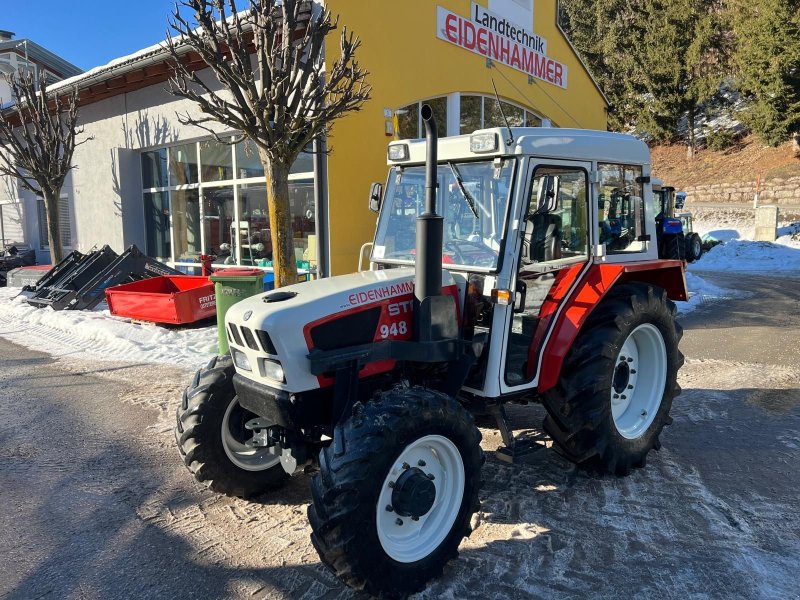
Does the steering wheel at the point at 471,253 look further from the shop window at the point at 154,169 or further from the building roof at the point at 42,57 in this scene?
the building roof at the point at 42,57

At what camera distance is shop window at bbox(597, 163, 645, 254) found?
13.4 feet

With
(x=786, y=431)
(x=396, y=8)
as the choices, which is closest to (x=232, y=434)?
(x=786, y=431)

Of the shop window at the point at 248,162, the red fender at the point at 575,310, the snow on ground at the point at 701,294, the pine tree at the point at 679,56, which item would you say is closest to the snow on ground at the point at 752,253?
the snow on ground at the point at 701,294

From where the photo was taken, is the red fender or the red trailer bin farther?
the red trailer bin

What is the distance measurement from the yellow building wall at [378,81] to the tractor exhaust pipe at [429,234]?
578 centimetres

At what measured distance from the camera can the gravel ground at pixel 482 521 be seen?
112 inches

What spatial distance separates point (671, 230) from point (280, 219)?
925 cm

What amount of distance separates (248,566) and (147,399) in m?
3.22

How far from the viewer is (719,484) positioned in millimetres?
3820

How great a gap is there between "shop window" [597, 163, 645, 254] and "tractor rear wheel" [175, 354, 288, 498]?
271 centimetres

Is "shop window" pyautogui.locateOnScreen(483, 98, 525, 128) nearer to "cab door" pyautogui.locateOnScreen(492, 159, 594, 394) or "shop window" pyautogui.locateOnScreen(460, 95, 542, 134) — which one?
"shop window" pyautogui.locateOnScreen(460, 95, 542, 134)

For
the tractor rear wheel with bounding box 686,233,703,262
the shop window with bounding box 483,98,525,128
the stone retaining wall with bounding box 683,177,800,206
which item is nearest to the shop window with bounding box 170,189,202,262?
the shop window with bounding box 483,98,525,128

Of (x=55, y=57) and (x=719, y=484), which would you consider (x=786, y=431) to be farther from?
(x=55, y=57)

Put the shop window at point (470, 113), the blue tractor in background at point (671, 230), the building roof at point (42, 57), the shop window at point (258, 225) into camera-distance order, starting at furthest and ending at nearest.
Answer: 1. the building roof at point (42, 57)
2. the shop window at point (470, 113)
3. the blue tractor in background at point (671, 230)
4. the shop window at point (258, 225)
